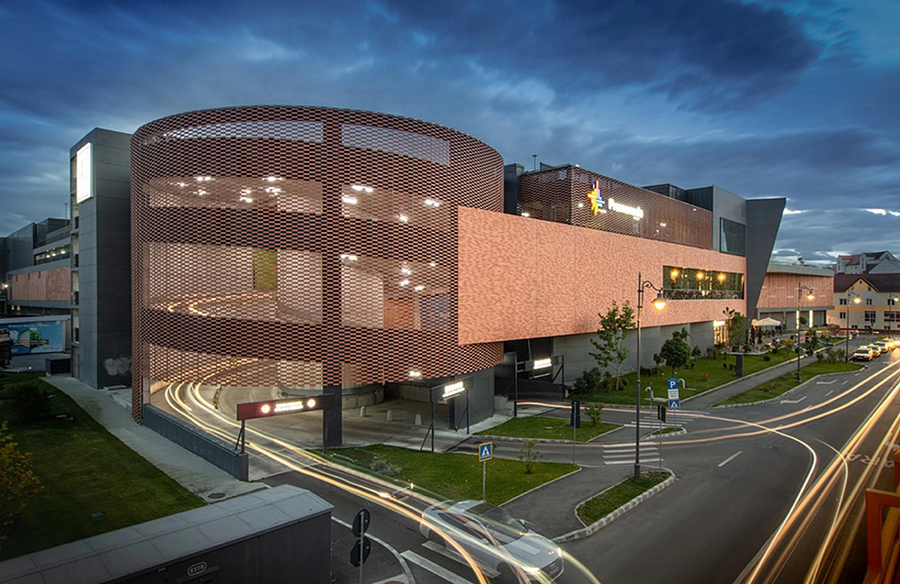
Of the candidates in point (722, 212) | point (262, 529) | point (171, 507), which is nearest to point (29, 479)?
point (171, 507)

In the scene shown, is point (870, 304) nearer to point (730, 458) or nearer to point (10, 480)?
point (730, 458)

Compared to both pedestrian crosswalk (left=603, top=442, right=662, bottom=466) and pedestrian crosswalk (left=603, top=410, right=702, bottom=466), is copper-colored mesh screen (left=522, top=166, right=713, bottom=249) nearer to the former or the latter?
pedestrian crosswalk (left=603, top=410, right=702, bottom=466)

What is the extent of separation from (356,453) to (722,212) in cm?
5588

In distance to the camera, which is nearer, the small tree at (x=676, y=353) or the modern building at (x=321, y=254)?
the modern building at (x=321, y=254)

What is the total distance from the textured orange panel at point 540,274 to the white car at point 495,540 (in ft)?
42.1

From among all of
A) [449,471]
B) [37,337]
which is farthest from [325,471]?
[37,337]

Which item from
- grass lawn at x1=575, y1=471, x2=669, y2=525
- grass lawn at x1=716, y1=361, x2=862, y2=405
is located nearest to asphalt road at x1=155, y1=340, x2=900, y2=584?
grass lawn at x1=575, y1=471, x2=669, y2=525

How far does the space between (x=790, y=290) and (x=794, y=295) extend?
1938 mm

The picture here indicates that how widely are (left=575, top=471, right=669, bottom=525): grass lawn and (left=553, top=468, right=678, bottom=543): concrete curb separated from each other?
0.13 meters

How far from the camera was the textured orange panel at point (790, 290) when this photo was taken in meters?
76.9

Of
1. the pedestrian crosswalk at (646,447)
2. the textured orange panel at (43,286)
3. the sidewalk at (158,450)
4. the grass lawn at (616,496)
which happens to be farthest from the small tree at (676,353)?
the textured orange panel at (43,286)

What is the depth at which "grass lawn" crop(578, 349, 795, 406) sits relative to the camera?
35.7m

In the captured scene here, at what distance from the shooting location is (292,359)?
75.1ft

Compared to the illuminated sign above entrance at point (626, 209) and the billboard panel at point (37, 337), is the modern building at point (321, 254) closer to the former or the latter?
the illuminated sign above entrance at point (626, 209)
